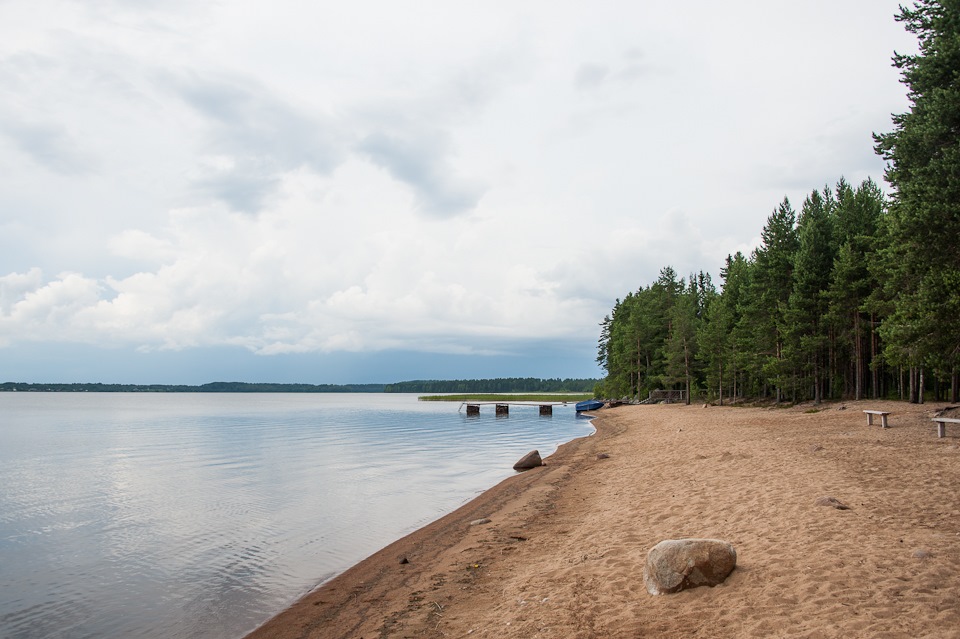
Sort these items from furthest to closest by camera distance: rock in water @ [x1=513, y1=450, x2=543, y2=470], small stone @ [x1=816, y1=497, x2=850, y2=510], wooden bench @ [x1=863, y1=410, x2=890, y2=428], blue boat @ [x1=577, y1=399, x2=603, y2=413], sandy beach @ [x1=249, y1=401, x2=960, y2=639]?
blue boat @ [x1=577, y1=399, x2=603, y2=413], rock in water @ [x1=513, y1=450, x2=543, y2=470], wooden bench @ [x1=863, y1=410, x2=890, y2=428], small stone @ [x1=816, y1=497, x2=850, y2=510], sandy beach @ [x1=249, y1=401, x2=960, y2=639]

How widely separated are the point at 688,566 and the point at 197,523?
57.7 feet

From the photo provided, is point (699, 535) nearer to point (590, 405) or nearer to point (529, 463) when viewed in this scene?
point (529, 463)

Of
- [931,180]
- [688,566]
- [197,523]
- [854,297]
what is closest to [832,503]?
[688,566]

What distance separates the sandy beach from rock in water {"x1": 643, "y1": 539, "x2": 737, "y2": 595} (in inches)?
5.2

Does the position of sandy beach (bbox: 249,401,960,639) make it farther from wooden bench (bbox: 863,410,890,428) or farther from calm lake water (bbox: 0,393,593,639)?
wooden bench (bbox: 863,410,890,428)

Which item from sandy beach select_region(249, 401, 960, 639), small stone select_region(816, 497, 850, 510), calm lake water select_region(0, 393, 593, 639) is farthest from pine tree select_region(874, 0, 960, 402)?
calm lake water select_region(0, 393, 593, 639)

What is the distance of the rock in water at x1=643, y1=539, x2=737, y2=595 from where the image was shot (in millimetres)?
8125

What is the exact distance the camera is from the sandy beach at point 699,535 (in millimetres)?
7176

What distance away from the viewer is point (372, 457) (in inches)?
1500

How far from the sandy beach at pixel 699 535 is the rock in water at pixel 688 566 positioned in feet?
0.43

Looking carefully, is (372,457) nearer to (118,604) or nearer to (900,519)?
(118,604)

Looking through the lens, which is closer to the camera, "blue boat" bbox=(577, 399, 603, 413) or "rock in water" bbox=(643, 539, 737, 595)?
"rock in water" bbox=(643, 539, 737, 595)

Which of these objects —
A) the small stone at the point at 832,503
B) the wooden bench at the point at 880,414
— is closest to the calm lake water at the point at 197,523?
the small stone at the point at 832,503

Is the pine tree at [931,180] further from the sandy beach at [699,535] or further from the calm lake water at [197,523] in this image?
the calm lake water at [197,523]
